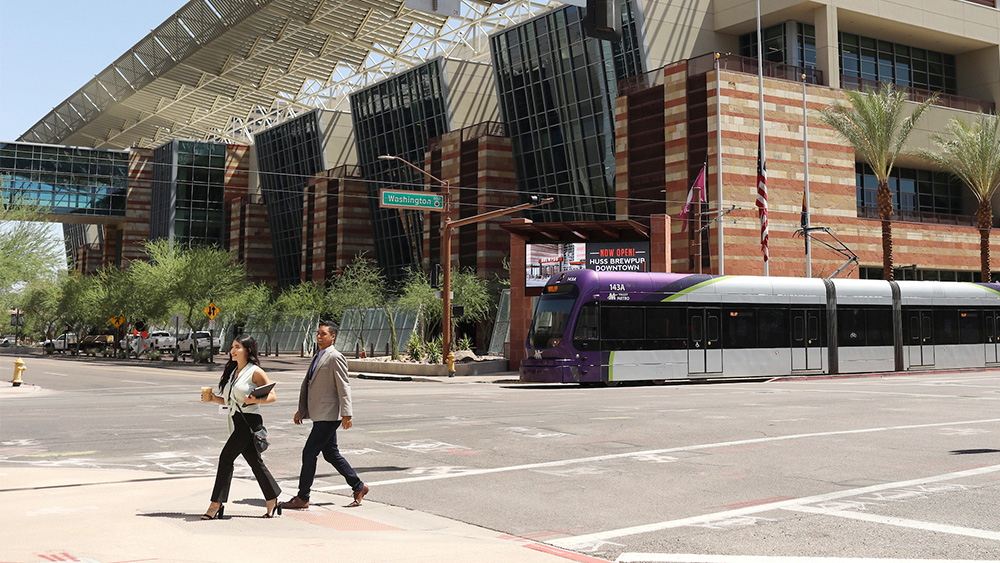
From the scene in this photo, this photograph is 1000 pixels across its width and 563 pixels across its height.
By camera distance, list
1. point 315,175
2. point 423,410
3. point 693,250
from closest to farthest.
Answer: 1. point 423,410
2. point 693,250
3. point 315,175

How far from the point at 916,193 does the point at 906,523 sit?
178 feet

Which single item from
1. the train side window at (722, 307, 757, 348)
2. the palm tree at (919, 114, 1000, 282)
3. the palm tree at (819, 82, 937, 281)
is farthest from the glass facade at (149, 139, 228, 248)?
the train side window at (722, 307, 757, 348)

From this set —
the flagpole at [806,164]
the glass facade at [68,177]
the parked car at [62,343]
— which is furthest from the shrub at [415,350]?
the glass facade at [68,177]

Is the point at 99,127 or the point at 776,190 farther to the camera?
the point at 99,127

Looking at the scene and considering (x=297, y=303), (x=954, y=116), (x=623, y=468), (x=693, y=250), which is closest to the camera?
(x=623, y=468)

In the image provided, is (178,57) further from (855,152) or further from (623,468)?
(623,468)

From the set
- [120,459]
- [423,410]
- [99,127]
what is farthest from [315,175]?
[120,459]

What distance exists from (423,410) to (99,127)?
86.8m

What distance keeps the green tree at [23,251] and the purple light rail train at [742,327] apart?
26.8 metres

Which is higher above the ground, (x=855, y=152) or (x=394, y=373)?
(x=855, y=152)

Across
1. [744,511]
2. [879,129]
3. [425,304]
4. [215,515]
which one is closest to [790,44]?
[879,129]

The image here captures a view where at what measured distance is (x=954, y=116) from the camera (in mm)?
52781

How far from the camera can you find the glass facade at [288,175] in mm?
81125

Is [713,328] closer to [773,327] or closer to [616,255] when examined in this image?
[773,327]
